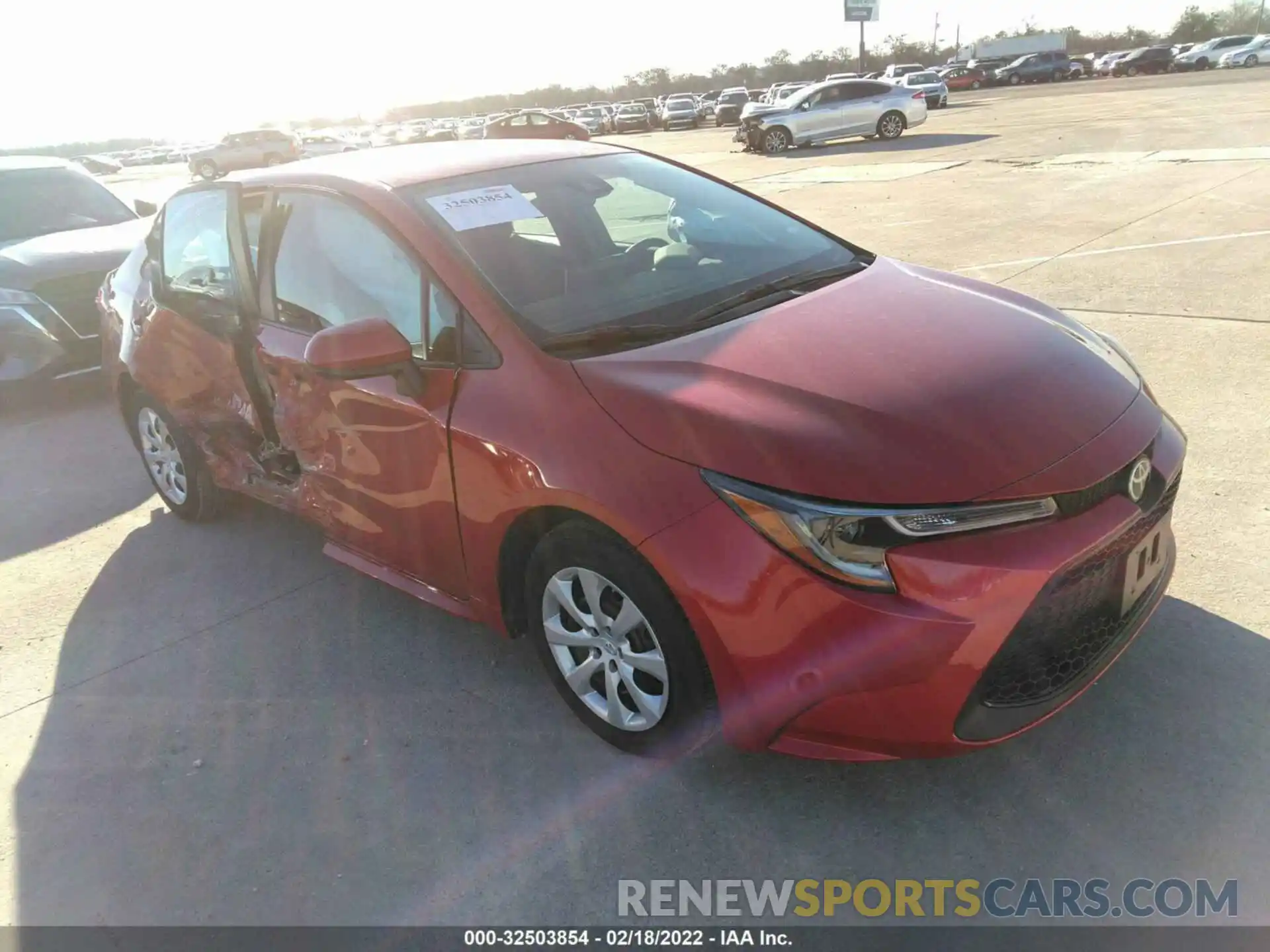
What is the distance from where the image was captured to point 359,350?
9.04 ft

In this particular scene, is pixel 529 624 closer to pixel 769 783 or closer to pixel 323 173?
pixel 769 783

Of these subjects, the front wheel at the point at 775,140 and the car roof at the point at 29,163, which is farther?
the front wheel at the point at 775,140

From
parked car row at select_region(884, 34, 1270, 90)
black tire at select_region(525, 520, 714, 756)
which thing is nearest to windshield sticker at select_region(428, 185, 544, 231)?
black tire at select_region(525, 520, 714, 756)

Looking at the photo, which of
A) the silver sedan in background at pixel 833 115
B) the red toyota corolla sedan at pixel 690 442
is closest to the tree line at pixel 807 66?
the silver sedan in background at pixel 833 115

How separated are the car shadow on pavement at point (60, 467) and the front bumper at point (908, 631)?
151 inches

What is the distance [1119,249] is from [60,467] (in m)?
8.13

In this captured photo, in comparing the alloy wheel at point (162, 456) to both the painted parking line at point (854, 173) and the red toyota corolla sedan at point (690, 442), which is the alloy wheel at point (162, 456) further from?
the painted parking line at point (854, 173)

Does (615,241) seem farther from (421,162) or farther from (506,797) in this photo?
(506,797)

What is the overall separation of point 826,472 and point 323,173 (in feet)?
7.32

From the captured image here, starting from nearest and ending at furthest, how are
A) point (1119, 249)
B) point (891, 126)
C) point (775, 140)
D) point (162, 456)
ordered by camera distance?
point (162, 456) → point (1119, 249) → point (775, 140) → point (891, 126)

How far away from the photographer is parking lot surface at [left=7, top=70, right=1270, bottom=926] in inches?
94.3

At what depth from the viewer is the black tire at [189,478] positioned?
4.42m

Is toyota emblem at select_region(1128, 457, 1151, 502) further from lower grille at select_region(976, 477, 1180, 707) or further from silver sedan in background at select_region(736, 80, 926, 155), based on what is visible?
silver sedan in background at select_region(736, 80, 926, 155)

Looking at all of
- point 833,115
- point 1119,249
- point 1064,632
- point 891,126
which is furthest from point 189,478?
point 891,126
